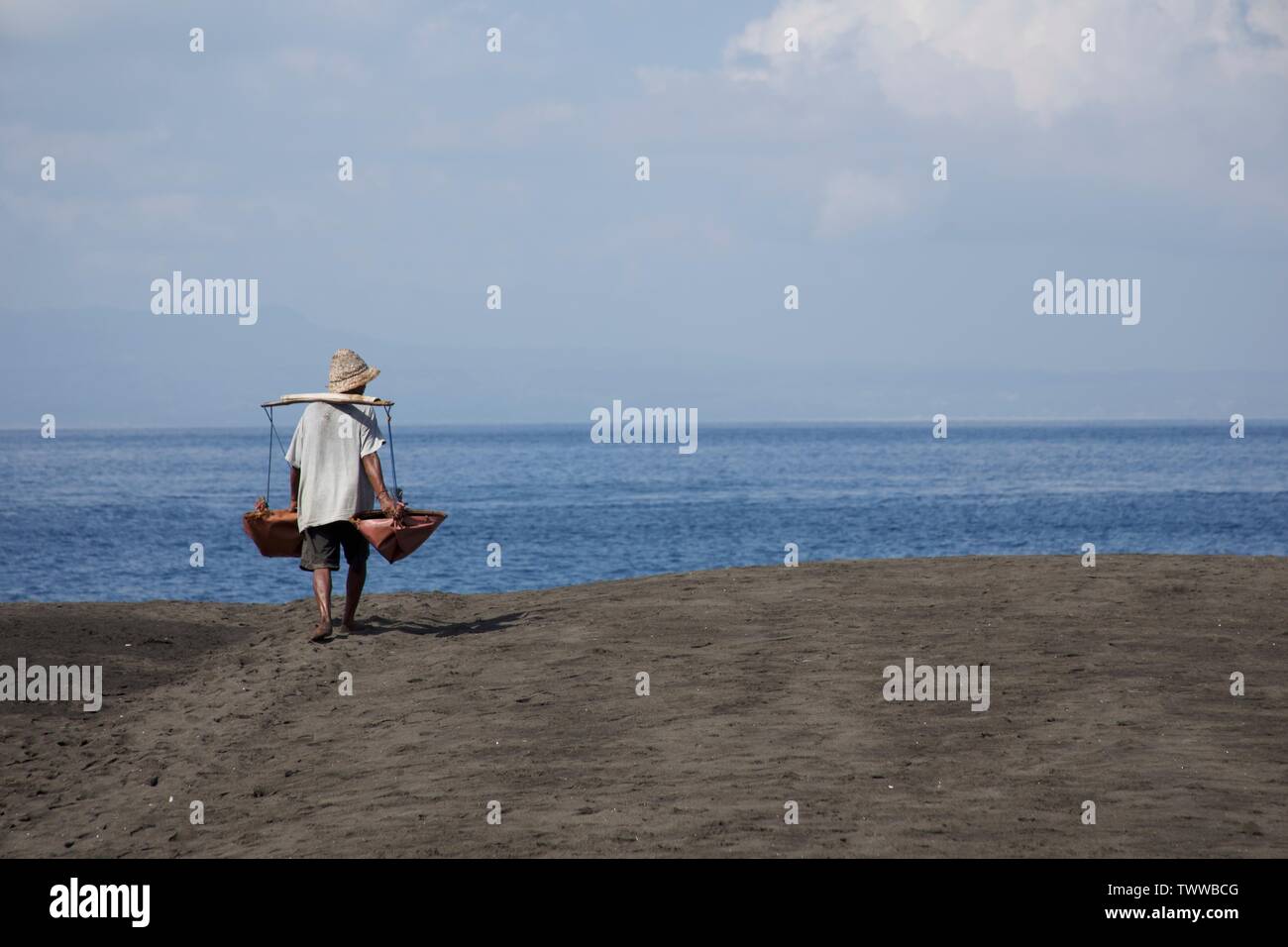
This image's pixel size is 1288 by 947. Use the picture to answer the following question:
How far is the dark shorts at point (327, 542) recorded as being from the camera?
11.5 meters

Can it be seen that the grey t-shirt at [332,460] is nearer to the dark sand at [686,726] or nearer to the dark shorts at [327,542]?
the dark shorts at [327,542]

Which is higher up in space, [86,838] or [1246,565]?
[1246,565]

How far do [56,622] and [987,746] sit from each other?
907 centimetres

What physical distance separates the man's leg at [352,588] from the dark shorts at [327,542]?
198 millimetres

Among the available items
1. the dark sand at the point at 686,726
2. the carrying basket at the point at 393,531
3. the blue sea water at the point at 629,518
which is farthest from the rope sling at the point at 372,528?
the blue sea water at the point at 629,518

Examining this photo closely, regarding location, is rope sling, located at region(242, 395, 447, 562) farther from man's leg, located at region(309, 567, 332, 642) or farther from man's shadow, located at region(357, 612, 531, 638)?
man's shadow, located at region(357, 612, 531, 638)

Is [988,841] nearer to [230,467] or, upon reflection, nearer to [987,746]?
[987,746]

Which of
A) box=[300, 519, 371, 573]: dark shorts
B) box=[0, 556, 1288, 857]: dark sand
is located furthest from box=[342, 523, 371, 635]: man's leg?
box=[0, 556, 1288, 857]: dark sand

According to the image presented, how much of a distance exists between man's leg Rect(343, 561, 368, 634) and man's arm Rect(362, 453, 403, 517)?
627 millimetres

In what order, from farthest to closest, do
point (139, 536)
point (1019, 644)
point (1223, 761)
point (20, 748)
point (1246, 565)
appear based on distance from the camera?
point (139, 536), point (1246, 565), point (1019, 644), point (20, 748), point (1223, 761)

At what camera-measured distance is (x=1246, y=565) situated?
1461 cm

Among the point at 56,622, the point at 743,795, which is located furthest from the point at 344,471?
the point at 743,795

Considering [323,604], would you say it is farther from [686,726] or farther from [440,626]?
[686,726]

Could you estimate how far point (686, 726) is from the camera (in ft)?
29.1
